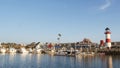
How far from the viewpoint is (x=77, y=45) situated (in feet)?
543

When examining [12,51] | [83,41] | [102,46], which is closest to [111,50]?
[102,46]

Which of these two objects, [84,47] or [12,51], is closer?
[12,51]

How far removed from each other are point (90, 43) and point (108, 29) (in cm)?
3092

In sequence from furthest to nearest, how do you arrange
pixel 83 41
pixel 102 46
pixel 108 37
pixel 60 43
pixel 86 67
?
pixel 60 43, pixel 83 41, pixel 102 46, pixel 108 37, pixel 86 67

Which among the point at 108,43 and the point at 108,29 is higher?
the point at 108,29

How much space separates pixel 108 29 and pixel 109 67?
80.4m

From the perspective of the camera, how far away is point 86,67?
56281 mm

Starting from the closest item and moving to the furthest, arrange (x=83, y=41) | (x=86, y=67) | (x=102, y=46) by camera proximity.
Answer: (x=86, y=67) < (x=102, y=46) < (x=83, y=41)

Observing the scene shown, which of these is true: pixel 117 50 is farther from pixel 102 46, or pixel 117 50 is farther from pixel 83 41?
pixel 83 41

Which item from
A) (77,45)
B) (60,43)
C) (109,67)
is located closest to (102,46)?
(77,45)

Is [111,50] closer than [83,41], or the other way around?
[111,50]

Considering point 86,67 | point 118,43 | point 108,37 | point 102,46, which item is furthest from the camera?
point 118,43

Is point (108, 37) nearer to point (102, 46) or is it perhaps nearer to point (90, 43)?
point (102, 46)

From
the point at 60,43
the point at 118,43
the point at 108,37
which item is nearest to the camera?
the point at 108,37
